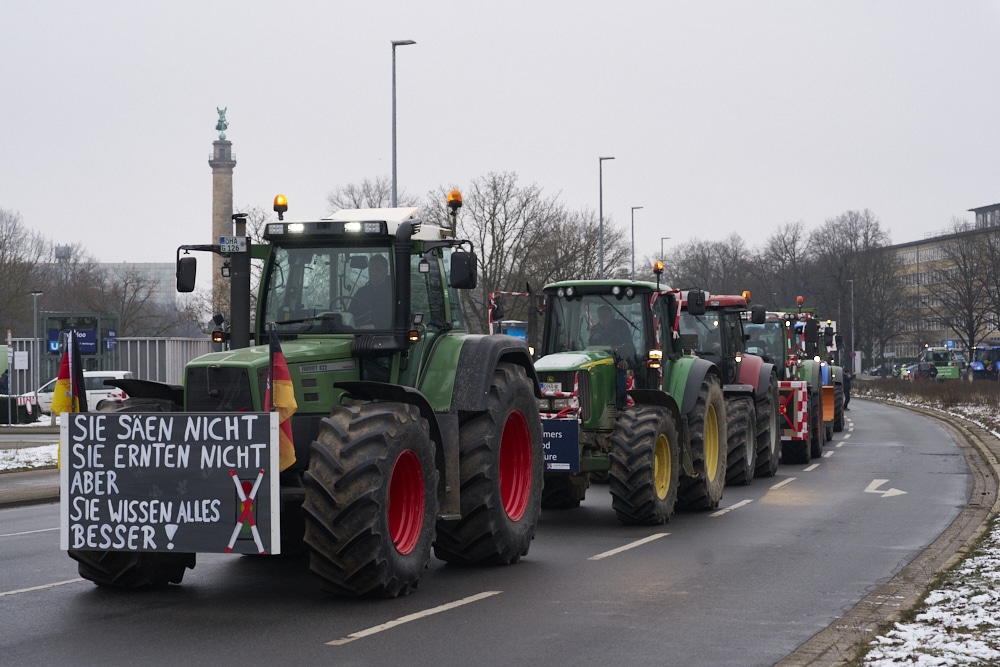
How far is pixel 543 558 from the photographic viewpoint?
39.1 feet

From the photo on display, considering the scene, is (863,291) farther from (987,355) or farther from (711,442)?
(711,442)

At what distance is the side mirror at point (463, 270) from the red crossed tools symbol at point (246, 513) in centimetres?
238

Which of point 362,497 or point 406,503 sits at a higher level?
point 362,497

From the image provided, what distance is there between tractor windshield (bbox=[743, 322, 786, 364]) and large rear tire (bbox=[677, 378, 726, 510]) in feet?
31.3

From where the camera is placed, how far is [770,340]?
26.6 m

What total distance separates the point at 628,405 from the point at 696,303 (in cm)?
197

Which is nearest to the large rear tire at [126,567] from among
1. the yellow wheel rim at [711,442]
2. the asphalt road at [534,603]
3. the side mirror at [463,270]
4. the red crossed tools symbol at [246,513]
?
the asphalt road at [534,603]

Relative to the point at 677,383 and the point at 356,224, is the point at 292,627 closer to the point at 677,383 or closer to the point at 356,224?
the point at 356,224

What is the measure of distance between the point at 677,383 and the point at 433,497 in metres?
6.89

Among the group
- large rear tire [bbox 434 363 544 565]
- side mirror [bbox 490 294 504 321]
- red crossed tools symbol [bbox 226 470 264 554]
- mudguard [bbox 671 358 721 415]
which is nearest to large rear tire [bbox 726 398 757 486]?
mudguard [bbox 671 358 721 415]

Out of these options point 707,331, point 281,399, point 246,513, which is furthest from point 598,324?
point 246,513

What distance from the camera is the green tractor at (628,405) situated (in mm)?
14141

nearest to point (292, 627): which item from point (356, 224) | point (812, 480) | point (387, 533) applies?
point (387, 533)

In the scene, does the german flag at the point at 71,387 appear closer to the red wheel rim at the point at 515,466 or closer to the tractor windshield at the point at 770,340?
the red wheel rim at the point at 515,466
